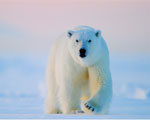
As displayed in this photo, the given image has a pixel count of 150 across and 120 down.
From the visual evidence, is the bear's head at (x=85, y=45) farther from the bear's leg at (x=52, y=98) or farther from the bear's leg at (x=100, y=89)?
the bear's leg at (x=52, y=98)

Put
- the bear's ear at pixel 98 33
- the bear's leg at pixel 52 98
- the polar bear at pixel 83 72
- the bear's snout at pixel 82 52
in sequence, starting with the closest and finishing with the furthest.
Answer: the bear's snout at pixel 82 52
the polar bear at pixel 83 72
the bear's ear at pixel 98 33
the bear's leg at pixel 52 98

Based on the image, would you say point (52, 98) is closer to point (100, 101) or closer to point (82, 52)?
point (100, 101)

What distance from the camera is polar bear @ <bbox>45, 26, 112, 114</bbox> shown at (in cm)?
752

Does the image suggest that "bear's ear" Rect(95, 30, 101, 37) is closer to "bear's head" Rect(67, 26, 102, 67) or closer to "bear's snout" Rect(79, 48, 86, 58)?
"bear's head" Rect(67, 26, 102, 67)

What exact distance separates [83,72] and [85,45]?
576 mm

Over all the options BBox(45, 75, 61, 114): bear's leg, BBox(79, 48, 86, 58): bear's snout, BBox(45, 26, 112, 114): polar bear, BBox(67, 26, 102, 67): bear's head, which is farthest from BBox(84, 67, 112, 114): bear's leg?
BBox(45, 75, 61, 114): bear's leg

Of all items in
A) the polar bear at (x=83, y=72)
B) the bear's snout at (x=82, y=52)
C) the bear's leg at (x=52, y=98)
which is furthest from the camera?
the bear's leg at (x=52, y=98)

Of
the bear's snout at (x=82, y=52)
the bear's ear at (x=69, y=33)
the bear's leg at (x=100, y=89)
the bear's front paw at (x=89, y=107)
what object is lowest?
the bear's front paw at (x=89, y=107)

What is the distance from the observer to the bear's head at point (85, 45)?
7445 mm

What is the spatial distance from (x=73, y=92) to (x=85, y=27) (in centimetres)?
95

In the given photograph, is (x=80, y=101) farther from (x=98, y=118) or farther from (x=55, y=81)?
(x=98, y=118)

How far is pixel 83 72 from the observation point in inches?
310

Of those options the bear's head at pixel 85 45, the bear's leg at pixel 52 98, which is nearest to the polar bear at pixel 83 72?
the bear's head at pixel 85 45

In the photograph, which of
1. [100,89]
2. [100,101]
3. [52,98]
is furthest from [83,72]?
[52,98]
